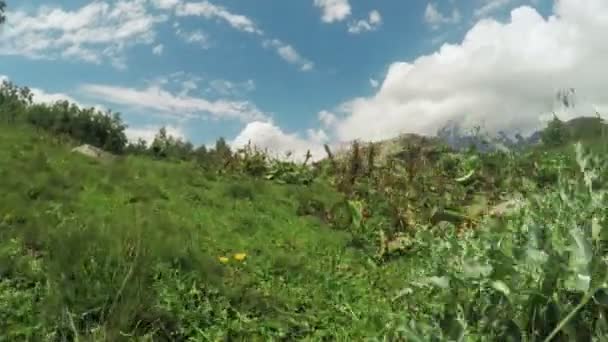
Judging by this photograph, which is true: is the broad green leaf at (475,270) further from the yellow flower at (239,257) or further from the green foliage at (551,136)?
the green foliage at (551,136)

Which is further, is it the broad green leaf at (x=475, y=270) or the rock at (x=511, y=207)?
the rock at (x=511, y=207)

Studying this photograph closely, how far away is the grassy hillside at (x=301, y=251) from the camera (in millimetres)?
2344

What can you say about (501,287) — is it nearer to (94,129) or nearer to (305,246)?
(305,246)

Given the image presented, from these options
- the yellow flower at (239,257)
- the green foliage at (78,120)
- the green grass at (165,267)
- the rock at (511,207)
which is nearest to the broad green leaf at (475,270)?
the green grass at (165,267)

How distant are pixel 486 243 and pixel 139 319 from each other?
264 centimetres

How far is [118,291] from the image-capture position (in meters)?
4.33

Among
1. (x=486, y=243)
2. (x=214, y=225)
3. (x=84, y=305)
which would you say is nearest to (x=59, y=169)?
(x=214, y=225)

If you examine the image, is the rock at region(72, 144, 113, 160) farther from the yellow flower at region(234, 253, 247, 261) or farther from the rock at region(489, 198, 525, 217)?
the rock at region(489, 198, 525, 217)

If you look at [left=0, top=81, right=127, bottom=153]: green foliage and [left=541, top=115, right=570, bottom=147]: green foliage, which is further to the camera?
[left=0, top=81, right=127, bottom=153]: green foliage

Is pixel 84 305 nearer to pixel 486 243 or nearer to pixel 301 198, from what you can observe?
pixel 486 243

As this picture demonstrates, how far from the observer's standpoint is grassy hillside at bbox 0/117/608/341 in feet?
7.69

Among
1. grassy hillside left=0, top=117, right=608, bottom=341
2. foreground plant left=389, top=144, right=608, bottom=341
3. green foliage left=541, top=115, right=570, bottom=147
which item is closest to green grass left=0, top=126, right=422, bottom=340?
grassy hillside left=0, top=117, right=608, bottom=341

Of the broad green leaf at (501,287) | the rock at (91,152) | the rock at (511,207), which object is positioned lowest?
the broad green leaf at (501,287)

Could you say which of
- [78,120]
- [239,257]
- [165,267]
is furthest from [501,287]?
[78,120]
